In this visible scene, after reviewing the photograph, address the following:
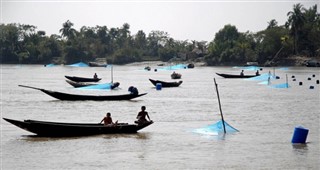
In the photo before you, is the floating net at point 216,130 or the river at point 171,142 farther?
the floating net at point 216,130

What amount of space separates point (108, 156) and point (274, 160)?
4.98 metres

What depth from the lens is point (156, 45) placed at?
15125cm

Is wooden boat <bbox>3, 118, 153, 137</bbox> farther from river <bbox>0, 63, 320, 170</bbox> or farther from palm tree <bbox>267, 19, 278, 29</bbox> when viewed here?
palm tree <bbox>267, 19, 278, 29</bbox>

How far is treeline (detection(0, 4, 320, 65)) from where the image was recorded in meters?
111

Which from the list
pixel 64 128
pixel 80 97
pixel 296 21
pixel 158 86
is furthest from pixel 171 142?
pixel 296 21

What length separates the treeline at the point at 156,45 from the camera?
111250 mm

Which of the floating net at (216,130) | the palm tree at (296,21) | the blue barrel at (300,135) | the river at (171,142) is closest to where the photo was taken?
the river at (171,142)

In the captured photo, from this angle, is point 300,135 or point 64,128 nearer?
point 300,135

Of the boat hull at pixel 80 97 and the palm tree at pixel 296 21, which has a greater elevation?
the palm tree at pixel 296 21

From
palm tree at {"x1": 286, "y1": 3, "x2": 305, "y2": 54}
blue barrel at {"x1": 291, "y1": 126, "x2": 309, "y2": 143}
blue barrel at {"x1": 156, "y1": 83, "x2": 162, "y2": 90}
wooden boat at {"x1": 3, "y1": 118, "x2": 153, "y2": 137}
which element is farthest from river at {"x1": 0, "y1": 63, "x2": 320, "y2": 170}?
palm tree at {"x1": 286, "y1": 3, "x2": 305, "y2": 54}

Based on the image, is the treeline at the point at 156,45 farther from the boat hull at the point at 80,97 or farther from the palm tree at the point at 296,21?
A: the boat hull at the point at 80,97

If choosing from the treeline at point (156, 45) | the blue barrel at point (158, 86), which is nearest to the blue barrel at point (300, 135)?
the blue barrel at point (158, 86)

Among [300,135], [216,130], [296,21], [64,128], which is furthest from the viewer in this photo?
[296,21]

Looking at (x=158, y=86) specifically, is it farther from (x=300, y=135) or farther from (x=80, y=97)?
(x=300, y=135)
